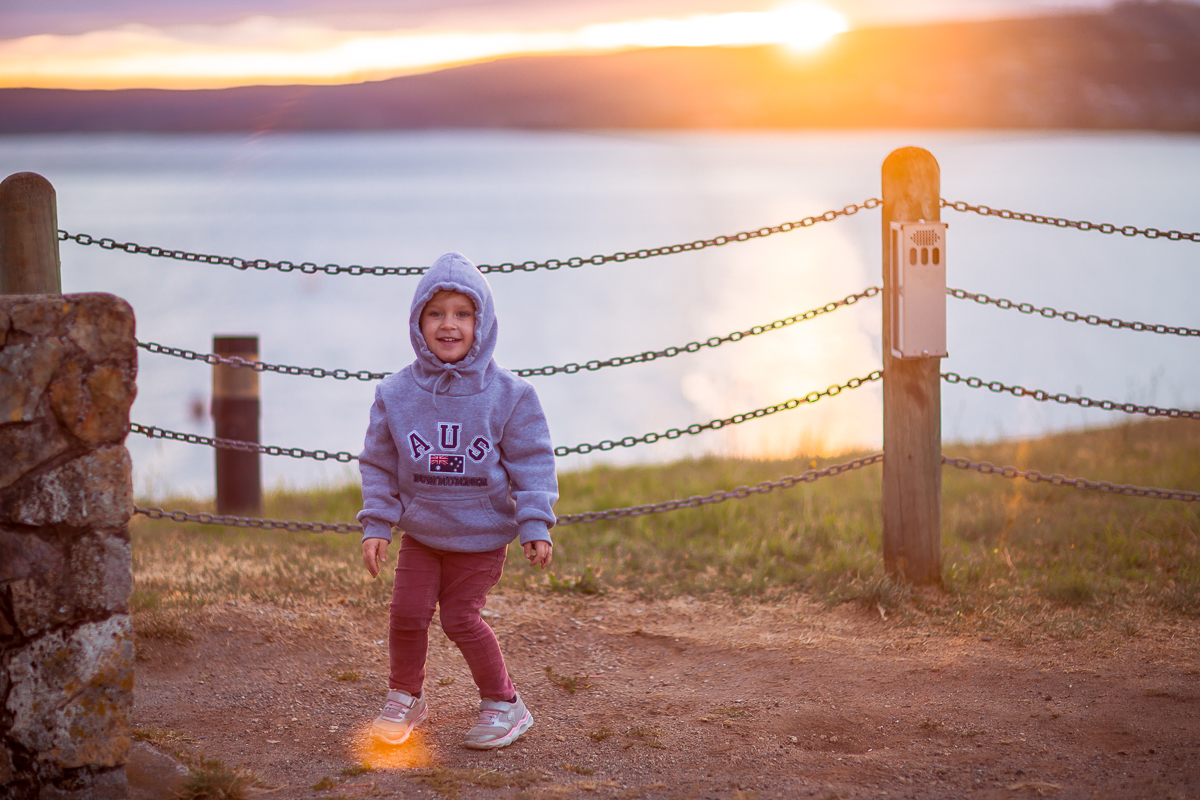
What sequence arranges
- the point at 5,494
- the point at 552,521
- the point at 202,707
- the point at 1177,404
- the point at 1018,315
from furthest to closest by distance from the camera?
the point at 1018,315 < the point at 1177,404 < the point at 202,707 < the point at 552,521 < the point at 5,494

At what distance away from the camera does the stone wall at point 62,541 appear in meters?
2.73

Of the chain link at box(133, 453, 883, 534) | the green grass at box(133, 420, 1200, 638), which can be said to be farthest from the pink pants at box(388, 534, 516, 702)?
the green grass at box(133, 420, 1200, 638)

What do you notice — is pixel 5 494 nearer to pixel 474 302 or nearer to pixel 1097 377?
pixel 474 302

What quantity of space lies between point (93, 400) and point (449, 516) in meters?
1.06

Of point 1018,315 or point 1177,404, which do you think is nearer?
point 1177,404

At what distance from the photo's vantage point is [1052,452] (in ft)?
25.6

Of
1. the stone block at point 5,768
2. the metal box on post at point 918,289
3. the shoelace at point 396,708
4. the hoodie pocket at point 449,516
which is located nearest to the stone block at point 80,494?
the stone block at point 5,768

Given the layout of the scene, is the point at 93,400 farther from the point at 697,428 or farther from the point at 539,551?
the point at 697,428

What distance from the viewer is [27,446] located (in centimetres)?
274

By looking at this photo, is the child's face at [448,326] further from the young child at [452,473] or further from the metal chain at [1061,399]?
the metal chain at [1061,399]

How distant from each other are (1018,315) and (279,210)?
5035cm

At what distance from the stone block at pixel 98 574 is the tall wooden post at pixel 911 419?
3.06 meters

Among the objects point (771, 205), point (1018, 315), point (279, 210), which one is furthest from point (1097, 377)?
point (279, 210)

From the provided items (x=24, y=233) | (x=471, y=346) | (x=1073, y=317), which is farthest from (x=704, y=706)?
(x=24, y=233)
